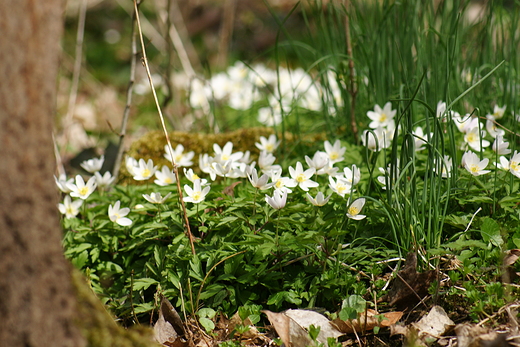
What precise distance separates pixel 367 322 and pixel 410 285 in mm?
233

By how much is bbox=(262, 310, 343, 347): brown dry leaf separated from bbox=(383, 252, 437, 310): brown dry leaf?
0.28 metres

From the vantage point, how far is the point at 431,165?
1.85 meters

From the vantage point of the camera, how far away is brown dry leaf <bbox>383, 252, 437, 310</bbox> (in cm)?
177

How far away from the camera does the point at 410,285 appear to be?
1791mm

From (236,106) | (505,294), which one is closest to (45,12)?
A: (505,294)

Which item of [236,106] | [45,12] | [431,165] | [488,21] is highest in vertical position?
[45,12]

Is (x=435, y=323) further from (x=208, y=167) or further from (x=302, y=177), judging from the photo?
(x=208, y=167)

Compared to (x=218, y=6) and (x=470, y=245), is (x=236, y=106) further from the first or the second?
(x=218, y=6)

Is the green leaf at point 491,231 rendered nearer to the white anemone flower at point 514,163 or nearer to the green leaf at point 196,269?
the white anemone flower at point 514,163

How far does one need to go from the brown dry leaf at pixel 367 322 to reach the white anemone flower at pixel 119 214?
955mm

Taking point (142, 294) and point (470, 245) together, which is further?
point (142, 294)

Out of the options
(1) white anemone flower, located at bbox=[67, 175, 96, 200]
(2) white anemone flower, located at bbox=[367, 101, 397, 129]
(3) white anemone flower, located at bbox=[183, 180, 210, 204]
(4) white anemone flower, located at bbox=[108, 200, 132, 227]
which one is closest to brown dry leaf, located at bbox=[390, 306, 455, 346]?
(3) white anemone flower, located at bbox=[183, 180, 210, 204]

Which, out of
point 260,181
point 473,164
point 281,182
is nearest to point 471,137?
point 473,164

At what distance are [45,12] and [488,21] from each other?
8.04 ft
